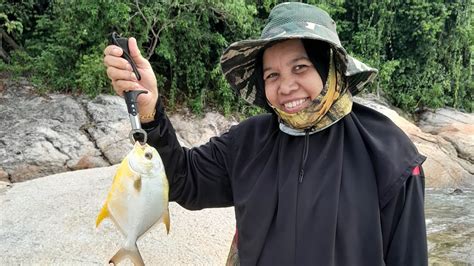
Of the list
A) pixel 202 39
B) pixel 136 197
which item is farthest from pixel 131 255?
pixel 202 39

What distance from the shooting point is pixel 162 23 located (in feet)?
33.7

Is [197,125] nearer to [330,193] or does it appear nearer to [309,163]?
[309,163]

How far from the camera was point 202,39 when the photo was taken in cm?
1106

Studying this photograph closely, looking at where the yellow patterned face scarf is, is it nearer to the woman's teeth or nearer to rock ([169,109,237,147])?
the woman's teeth

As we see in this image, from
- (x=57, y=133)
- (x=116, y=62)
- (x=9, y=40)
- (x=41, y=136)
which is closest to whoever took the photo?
(x=116, y=62)

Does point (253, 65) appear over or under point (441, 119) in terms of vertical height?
over

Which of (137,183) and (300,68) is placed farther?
(300,68)

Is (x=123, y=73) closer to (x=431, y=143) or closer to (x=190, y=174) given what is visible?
(x=190, y=174)

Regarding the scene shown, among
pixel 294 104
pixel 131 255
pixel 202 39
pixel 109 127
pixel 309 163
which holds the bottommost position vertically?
pixel 109 127

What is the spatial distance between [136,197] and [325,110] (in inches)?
32.3

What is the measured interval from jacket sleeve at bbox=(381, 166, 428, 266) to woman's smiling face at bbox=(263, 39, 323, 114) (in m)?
0.51

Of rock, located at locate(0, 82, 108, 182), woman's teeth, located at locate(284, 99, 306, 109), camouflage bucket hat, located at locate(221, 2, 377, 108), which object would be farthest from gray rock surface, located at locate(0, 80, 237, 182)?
woman's teeth, located at locate(284, 99, 306, 109)

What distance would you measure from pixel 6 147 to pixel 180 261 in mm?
5179

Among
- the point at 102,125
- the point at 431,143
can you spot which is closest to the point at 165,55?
the point at 102,125
